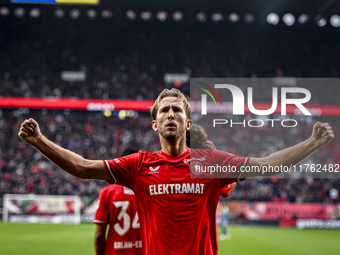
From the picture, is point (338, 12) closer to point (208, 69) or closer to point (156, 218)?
point (208, 69)

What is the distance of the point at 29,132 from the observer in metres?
2.56

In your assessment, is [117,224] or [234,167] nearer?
[234,167]

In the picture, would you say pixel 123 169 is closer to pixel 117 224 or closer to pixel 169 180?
pixel 169 180

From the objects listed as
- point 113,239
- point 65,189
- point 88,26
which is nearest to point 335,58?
point 88,26

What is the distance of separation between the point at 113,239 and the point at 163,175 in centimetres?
148

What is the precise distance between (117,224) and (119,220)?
5cm

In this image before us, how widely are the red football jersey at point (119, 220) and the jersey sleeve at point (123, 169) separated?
1193 millimetres

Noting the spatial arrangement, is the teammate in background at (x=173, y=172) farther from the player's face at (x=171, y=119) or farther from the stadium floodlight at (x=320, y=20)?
the stadium floodlight at (x=320, y=20)

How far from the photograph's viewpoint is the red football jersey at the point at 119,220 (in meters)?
3.84

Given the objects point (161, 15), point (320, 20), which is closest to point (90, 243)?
point (161, 15)

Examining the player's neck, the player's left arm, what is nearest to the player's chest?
the player's neck

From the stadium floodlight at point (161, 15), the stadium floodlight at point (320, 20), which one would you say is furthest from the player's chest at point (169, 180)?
the stadium floodlight at point (320, 20)

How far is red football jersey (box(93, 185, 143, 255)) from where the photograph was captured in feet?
12.6

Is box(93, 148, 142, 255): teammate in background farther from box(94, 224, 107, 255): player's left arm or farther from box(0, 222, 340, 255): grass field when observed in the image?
box(0, 222, 340, 255): grass field
